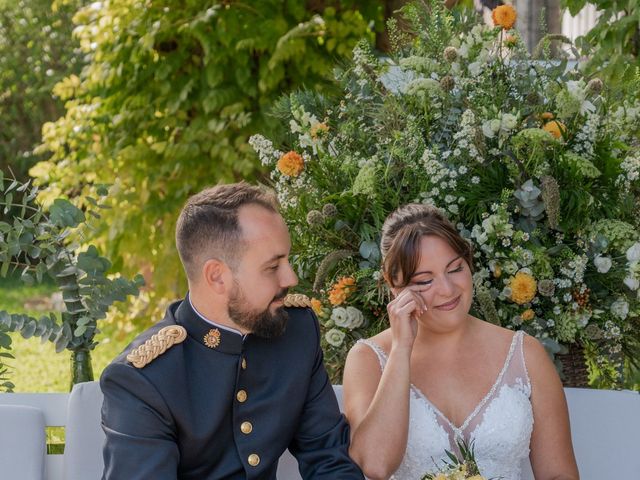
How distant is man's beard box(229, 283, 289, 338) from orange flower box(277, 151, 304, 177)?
116 cm

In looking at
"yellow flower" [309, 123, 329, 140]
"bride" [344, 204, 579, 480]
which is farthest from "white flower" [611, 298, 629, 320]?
"yellow flower" [309, 123, 329, 140]

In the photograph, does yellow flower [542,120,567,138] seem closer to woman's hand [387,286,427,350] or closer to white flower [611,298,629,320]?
white flower [611,298,629,320]

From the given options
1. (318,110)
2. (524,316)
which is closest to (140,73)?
(318,110)

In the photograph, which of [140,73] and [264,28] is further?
[140,73]

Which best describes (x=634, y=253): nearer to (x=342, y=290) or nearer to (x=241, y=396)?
(x=342, y=290)

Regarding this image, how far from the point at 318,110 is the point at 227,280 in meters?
1.48

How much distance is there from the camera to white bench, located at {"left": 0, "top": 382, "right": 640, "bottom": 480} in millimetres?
2605

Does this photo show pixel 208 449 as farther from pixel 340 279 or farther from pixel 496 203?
pixel 496 203

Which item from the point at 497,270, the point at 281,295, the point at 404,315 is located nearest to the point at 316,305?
the point at 497,270

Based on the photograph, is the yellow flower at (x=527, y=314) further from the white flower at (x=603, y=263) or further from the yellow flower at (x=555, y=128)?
the yellow flower at (x=555, y=128)

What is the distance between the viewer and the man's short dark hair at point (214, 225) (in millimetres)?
2299

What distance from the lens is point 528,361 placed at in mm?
2887

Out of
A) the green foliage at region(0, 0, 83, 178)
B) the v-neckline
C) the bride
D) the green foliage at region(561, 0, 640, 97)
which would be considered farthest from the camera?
the green foliage at region(0, 0, 83, 178)

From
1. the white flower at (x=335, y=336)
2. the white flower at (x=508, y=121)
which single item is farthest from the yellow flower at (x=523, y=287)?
the white flower at (x=335, y=336)
